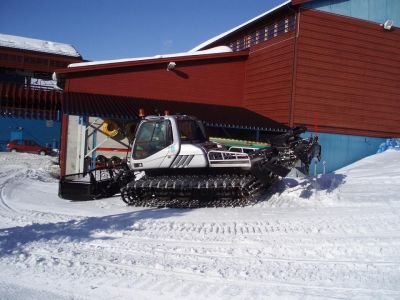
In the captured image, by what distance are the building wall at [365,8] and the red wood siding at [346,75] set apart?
0.25m

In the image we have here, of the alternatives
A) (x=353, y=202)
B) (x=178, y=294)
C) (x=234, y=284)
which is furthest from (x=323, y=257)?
(x=353, y=202)

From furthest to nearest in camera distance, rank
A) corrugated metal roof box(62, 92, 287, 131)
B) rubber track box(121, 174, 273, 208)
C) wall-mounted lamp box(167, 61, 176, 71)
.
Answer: wall-mounted lamp box(167, 61, 176, 71), corrugated metal roof box(62, 92, 287, 131), rubber track box(121, 174, 273, 208)

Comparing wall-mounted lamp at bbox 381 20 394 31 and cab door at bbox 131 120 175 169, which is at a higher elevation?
wall-mounted lamp at bbox 381 20 394 31

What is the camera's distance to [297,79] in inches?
539

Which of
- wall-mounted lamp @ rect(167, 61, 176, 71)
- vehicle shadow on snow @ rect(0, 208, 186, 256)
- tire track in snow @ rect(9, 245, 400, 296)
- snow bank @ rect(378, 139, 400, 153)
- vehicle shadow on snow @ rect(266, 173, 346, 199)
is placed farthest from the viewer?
wall-mounted lamp @ rect(167, 61, 176, 71)

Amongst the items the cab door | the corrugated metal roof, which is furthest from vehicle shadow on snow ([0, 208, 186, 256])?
the corrugated metal roof

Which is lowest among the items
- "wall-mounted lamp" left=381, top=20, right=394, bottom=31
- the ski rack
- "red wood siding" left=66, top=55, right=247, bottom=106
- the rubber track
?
the rubber track

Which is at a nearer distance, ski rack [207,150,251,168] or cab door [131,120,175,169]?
ski rack [207,150,251,168]

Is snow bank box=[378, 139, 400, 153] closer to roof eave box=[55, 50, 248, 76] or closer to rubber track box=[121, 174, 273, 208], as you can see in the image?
roof eave box=[55, 50, 248, 76]

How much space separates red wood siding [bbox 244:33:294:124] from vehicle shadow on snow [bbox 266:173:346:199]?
17.4 feet

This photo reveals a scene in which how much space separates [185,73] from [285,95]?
4.43 meters

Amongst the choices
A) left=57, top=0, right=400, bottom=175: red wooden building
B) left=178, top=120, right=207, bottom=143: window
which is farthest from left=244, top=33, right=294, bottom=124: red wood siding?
left=178, top=120, right=207, bottom=143: window

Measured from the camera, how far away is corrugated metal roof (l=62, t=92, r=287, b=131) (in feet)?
38.6

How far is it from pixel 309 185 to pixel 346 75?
306 inches
